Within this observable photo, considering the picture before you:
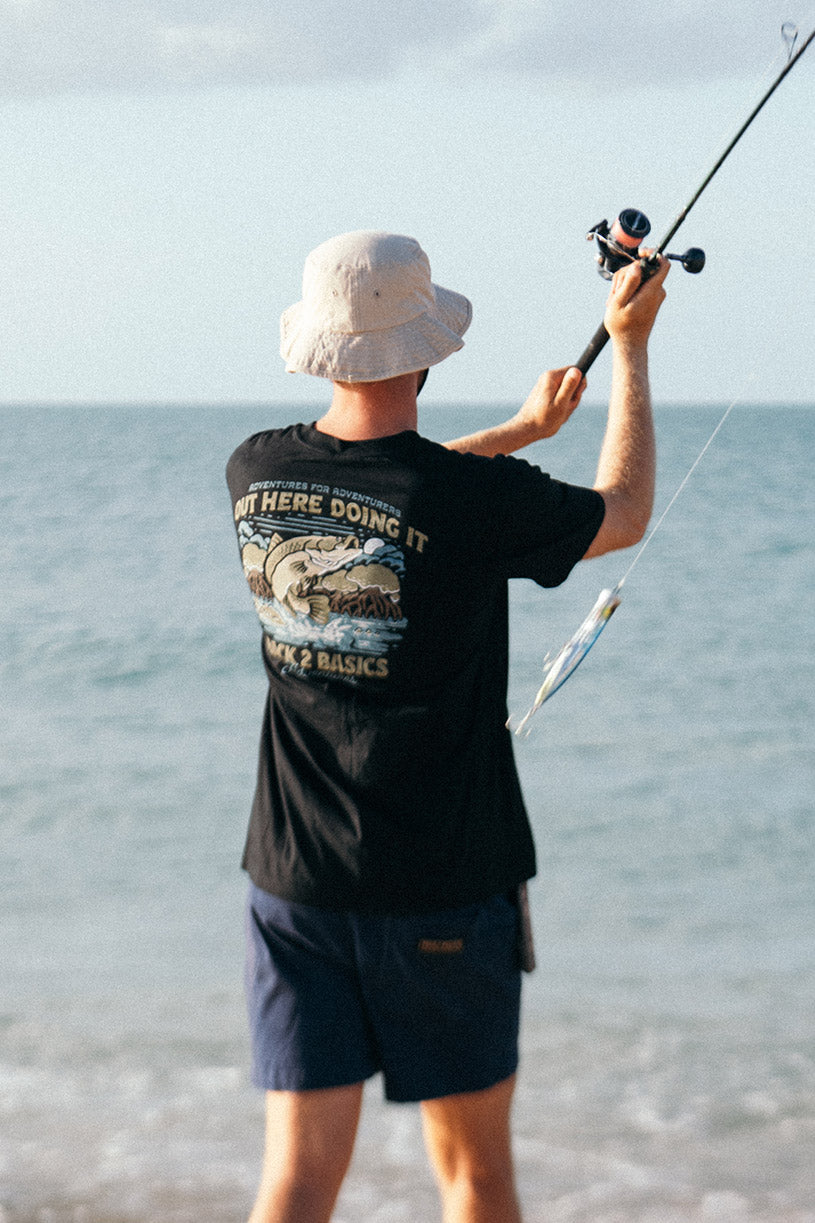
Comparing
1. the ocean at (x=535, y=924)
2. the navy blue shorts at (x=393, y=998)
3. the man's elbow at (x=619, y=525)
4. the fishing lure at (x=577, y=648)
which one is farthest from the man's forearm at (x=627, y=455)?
the ocean at (x=535, y=924)

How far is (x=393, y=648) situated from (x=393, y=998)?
446 mm

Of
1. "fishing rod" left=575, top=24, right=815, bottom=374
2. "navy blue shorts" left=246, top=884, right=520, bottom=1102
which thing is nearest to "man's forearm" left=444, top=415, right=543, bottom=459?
"fishing rod" left=575, top=24, right=815, bottom=374

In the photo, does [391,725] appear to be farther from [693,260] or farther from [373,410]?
[693,260]

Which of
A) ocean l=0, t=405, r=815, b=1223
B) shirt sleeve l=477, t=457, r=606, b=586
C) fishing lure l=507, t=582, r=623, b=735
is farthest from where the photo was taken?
ocean l=0, t=405, r=815, b=1223

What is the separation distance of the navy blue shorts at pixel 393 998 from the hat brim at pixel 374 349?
67cm

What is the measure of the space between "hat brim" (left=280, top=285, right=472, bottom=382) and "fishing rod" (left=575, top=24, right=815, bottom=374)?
308mm

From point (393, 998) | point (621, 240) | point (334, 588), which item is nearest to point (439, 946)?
point (393, 998)

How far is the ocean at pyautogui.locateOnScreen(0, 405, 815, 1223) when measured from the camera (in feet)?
9.56

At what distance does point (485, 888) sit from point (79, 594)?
1073 cm

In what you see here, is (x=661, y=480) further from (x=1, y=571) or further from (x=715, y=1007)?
(x=715, y=1007)

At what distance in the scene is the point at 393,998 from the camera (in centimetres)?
172

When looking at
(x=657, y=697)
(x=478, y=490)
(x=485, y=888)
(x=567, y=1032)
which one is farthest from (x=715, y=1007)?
(x=657, y=697)

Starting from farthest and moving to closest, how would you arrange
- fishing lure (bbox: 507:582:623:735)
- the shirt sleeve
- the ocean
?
the ocean < fishing lure (bbox: 507:582:623:735) < the shirt sleeve

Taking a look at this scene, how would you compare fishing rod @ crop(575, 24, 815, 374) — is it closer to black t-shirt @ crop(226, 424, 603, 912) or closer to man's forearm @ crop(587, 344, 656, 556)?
man's forearm @ crop(587, 344, 656, 556)
